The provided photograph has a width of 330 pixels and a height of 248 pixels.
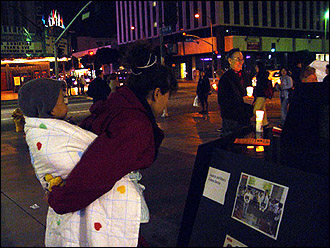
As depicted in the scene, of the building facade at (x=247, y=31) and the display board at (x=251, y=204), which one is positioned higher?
the building facade at (x=247, y=31)

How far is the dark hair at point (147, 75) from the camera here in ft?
6.31

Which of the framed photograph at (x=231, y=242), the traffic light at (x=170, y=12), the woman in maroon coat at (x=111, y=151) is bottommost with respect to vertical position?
the framed photograph at (x=231, y=242)

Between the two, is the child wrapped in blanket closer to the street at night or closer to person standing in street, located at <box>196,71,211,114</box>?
the street at night

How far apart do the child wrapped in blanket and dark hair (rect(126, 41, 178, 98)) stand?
38cm

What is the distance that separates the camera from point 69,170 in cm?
168

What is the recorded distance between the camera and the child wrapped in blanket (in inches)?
65.9

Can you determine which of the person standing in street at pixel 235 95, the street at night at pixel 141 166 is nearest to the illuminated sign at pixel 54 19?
the person standing in street at pixel 235 95

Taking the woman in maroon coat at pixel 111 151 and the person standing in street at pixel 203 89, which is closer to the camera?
the woman in maroon coat at pixel 111 151

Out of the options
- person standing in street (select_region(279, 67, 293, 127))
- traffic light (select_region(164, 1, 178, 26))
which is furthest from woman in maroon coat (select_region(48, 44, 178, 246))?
traffic light (select_region(164, 1, 178, 26))

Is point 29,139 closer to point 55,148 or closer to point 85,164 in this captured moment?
point 55,148

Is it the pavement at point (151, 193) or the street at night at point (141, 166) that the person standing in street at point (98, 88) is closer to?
the pavement at point (151, 193)

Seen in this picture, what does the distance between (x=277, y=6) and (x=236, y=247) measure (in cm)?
5709

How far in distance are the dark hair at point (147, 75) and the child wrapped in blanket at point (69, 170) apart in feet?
1.24

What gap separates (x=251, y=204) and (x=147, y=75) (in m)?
1.05
